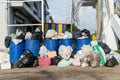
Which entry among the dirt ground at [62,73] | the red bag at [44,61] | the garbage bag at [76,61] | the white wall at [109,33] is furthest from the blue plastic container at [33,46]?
the white wall at [109,33]

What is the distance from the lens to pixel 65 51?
42.8ft

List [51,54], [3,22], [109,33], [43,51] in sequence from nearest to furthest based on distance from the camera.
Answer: [43,51] < [51,54] < [3,22] < [109,33]

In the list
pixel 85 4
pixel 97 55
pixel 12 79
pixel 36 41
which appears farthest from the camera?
pixel 85 4

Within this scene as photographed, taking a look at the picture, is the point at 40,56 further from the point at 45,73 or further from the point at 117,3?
the point at 117,3

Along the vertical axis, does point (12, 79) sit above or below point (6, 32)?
below

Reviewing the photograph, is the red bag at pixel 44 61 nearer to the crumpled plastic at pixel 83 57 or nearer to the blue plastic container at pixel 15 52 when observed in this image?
the blue plastic container at pixel 15 52

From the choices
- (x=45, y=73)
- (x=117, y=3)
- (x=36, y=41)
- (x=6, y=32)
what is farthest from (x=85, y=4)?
(x=45, y=73)

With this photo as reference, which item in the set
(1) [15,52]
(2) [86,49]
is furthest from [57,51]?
(1) [15,52]

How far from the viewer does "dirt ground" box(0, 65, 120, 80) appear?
10156mm

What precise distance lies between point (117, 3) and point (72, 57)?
442 inches

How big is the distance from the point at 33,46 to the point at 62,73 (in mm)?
2767

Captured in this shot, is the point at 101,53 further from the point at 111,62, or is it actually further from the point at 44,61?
the point at 44,61

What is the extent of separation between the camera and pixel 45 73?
11.2 metres

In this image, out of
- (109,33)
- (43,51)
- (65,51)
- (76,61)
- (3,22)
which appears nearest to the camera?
(76,61)
